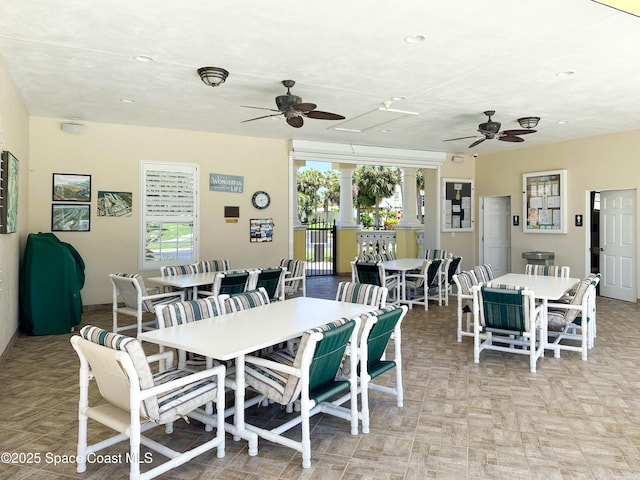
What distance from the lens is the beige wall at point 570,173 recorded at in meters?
8.02

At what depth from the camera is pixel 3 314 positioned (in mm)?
4660

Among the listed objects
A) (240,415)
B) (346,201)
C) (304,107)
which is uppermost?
(304,107)

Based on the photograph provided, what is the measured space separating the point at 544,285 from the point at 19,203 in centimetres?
625

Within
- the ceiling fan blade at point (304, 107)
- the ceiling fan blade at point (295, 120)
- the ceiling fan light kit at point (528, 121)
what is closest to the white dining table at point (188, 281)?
the ceiling fan blade at point (295, 120)

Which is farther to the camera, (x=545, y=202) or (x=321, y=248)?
(x=321, y=248)

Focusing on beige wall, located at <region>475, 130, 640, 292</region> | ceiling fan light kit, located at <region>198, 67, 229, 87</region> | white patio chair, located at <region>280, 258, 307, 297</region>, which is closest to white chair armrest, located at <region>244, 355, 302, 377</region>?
ceiling fan light kit, located at <region>198, 67, 229, 87</region>

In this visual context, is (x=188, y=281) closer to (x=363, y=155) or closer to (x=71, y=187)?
(x=71, y=187)

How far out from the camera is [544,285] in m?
5.22

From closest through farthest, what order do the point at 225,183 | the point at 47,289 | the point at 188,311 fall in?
the point at 188,311
the point at 47,289
the point at 225,183

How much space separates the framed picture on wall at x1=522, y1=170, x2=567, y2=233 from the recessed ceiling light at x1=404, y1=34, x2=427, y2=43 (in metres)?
6.12

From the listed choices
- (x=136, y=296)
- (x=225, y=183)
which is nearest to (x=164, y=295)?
(x=136, y=296)

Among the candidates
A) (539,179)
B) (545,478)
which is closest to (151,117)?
(545,478)

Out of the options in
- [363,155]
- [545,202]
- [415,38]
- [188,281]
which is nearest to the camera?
[415,38]

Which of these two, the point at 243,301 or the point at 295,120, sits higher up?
the point at 295,120
